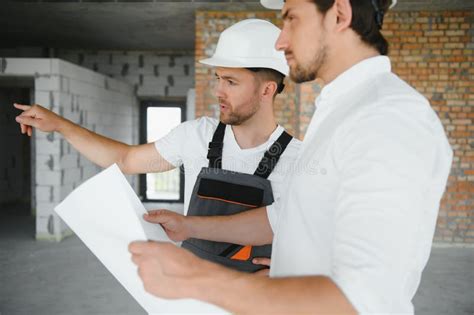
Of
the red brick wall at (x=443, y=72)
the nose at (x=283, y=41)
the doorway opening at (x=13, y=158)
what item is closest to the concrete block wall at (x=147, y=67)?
the doorway opening at (x=13, y=158)

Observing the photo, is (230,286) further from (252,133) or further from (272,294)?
(252,133)

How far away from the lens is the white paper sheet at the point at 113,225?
753 millimetres

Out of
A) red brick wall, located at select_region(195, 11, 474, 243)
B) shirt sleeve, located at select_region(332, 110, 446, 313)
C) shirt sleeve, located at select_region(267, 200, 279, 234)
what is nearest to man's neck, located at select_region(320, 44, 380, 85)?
shirt sleeve, located at select_region(332, 110, 446, 313)

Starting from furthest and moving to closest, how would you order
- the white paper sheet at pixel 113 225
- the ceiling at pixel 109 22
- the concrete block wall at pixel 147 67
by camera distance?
the concrete block wall at pixel 147 67 < the ceiling at pixel 109 22 < the white paper sheet at pixel 113 225

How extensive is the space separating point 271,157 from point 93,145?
671mm

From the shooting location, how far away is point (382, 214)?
0.57 m

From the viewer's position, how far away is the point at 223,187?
1.59m

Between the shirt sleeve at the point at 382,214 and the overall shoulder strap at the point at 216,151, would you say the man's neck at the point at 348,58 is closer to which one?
the shirt sleeve at the point at 382,214

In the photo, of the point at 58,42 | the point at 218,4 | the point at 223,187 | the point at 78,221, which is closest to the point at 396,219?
the point at 78,221

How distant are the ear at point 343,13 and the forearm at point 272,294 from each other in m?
0.44

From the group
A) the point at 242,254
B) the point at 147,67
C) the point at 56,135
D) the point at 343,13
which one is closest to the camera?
the point at 343,13

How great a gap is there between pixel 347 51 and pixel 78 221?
1.97ft

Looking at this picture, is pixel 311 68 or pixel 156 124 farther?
pixel 156 124

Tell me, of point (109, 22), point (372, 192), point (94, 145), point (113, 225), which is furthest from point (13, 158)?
point (372, 192)
